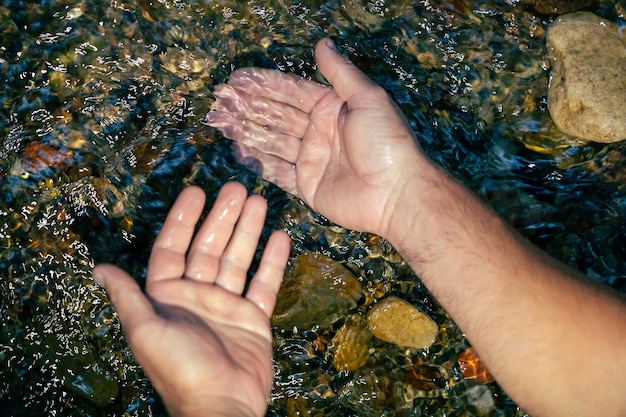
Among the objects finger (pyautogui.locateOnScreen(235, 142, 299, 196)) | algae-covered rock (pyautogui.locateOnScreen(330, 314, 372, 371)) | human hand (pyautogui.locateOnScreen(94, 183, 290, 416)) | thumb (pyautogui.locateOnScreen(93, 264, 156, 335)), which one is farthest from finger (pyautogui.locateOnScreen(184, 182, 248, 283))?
algae-covered rock (pyautogui.locateOnScreen(330, 314, 372, 371))

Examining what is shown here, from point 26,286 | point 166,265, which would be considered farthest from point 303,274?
point 26,286

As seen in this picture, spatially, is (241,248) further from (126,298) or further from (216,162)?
(216,162)

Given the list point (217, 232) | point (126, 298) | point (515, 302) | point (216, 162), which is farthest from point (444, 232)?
point (126, 298)

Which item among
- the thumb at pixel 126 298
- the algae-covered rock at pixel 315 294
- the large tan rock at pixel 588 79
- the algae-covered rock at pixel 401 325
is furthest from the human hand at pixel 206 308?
the large tan rock at pixel 588 79

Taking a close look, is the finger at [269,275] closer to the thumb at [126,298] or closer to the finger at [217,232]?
the finger at [217,232]

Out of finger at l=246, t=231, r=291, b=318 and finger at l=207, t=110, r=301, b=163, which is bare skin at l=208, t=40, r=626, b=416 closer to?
finger at l=207, t=110, r=301, b=163

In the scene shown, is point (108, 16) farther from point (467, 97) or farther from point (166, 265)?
point (467, 97)
